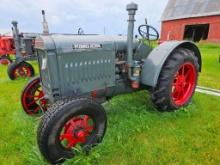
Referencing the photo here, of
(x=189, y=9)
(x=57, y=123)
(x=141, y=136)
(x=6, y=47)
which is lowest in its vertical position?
(x=141, y=136)

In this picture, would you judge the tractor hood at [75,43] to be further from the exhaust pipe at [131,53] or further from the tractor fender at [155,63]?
the tractor fender at [155,63]

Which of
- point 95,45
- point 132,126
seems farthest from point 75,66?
point 132,126

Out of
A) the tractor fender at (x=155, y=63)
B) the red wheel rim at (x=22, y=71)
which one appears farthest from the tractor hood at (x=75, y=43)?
the red wheel rim at (x=22, y=71)

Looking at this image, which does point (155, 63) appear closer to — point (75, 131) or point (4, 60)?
point (75, 131)

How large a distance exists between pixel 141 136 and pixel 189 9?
24441mm

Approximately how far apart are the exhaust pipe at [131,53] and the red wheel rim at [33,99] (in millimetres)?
1432

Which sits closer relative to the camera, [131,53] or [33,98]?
[131,53]

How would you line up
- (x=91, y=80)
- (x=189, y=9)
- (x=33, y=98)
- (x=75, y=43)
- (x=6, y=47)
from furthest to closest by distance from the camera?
(x=189, y=9) < (x=6, y=47) < (x=33, y=98) < (x=91, y=80) < (x=75, y=43)

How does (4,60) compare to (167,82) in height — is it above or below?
below

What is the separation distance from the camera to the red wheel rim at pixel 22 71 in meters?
6.38

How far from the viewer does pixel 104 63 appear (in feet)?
9.71

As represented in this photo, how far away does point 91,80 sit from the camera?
2.89 meters

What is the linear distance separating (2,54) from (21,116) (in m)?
Answer: 7.23

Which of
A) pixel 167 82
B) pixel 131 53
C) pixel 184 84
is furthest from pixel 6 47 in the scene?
pixel 167 82
